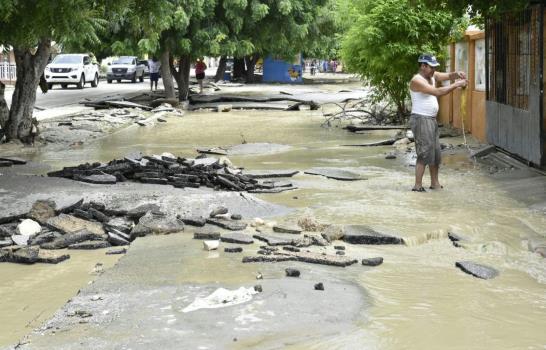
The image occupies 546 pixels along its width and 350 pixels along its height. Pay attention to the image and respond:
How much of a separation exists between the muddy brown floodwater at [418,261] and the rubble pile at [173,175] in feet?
1.65

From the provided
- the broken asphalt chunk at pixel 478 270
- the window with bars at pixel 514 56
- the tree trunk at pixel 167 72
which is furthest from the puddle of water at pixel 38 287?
the tree trunk at pixel 167 72

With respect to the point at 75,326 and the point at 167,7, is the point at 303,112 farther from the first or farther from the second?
the point at 75,326

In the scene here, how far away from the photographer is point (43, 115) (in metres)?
25.2

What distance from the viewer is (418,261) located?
705cm

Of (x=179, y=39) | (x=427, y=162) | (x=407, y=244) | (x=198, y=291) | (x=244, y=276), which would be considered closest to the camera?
(x=198, y=291)

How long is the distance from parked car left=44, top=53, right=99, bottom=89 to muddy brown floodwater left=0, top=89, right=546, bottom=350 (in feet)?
89.1

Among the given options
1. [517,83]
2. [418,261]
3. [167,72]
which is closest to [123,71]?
[167,72]

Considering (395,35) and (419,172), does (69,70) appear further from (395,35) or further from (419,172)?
(419,172)

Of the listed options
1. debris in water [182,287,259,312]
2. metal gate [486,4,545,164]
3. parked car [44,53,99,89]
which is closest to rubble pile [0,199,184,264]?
debris in water [182,287,259,312]

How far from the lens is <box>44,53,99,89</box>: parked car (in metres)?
41.3

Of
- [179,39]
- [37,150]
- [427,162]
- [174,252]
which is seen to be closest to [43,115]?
[179,39]

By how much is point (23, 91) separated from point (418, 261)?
12.4 m

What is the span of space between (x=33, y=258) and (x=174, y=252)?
1293 millimetres

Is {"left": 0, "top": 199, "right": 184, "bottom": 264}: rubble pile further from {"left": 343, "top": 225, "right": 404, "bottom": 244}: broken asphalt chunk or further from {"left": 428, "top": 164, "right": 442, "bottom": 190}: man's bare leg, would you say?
{"left": 428, "top": 164, "right": 442, "bottom": 190}: man's bare leg
